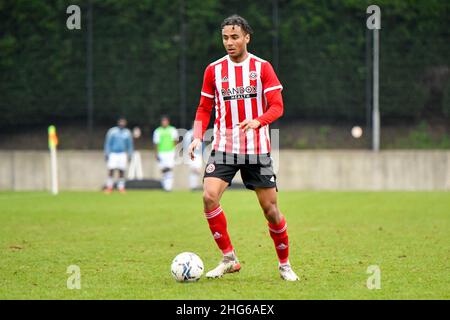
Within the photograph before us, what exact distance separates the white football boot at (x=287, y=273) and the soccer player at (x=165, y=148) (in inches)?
684

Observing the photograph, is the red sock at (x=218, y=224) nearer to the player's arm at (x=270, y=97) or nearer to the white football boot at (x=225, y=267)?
the white football boot at (x=225, y=267)

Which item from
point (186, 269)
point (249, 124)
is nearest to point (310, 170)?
point (249, 124)

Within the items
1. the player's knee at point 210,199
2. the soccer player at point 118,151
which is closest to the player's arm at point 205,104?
the player's knee at point 210,199

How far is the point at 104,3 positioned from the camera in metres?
26.2

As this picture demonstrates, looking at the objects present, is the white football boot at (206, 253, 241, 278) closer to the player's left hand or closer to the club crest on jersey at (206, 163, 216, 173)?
the club crest on jersey at (206, 163, 216, 173)

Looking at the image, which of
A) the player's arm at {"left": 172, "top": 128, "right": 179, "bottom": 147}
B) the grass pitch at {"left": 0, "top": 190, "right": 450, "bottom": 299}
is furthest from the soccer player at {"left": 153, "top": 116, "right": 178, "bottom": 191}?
the grass pitch at {"left": 0, "top": 190, "right": 450, "bottom": 299}

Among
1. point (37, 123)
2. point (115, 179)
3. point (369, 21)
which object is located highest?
point (369, 21)

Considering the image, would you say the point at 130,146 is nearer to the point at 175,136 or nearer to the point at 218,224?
the point at 175,136

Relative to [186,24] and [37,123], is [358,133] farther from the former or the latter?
[37,123]

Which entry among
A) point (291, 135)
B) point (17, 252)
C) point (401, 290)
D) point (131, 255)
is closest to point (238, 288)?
point (401, 290)

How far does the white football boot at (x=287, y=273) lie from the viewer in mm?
8023

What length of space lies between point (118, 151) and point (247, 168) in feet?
56.6

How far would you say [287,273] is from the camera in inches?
318

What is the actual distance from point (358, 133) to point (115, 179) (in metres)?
7.35
